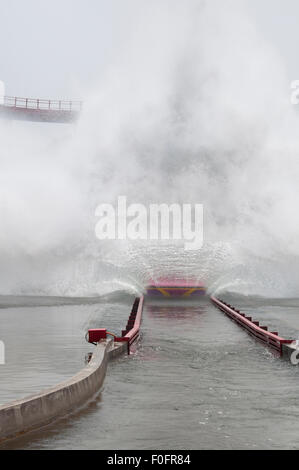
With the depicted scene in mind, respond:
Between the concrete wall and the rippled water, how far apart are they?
174mm

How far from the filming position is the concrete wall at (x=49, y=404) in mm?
8109

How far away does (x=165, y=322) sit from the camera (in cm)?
2795

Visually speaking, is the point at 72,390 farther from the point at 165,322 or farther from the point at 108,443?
the point at 165,322

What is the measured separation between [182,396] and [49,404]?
9.97 ft

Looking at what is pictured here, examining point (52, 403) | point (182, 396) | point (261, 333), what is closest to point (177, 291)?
point (261, 333)

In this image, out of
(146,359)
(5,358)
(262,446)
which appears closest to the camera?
(262,446)

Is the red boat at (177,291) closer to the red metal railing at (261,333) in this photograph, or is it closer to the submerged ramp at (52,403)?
the red metal railing at (261,333)

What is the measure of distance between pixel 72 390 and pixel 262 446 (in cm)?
339

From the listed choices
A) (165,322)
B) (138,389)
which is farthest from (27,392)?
(165,322)

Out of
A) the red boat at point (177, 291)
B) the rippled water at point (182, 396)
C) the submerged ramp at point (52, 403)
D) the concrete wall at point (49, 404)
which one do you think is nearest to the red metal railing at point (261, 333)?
the rippled water at point (182, 396)

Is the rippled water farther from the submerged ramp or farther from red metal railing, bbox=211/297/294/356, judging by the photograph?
red metal railing, bbox=211/297/294/356

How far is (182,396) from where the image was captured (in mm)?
11414

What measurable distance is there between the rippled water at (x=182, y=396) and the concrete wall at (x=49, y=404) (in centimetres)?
17

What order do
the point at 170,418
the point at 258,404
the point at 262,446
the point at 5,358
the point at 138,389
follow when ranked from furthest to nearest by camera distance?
the point at 5,358 → the point at 138,389 → the point at 258,404 → the point at 170,418 → the point at 262,446
